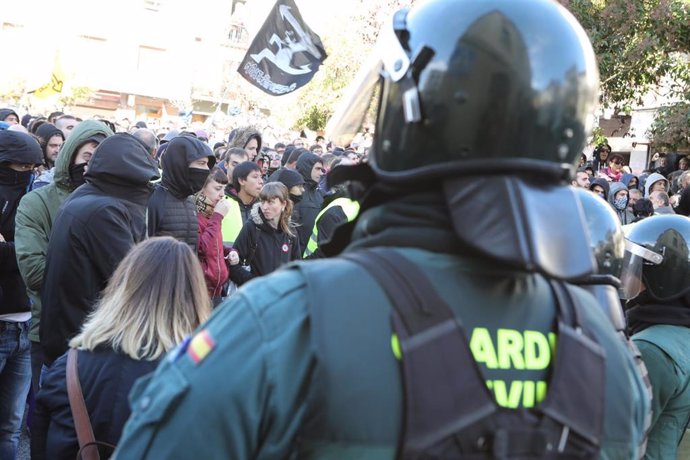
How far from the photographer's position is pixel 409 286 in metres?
1.34

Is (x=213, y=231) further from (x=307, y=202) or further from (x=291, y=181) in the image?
(x=307, y=202)

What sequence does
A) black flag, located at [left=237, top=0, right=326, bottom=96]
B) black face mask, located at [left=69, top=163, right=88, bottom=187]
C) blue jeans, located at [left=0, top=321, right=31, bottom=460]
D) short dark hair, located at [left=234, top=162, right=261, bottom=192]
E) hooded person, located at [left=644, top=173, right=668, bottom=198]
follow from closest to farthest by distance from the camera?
blue jeans, located at [left=0, top=321, right=31, bottom=460] < black face mask, located at [left=69, top=163, right=88, bottom=187] < short dark hair, located at [left=234, top=162, right=261, bottom=192] < hooded person, located at [left=644, top=173, right=668, bottom=198] < black flag, located at [left=237, top=0, right=326, bottom=96]

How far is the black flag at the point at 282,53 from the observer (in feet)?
40.7

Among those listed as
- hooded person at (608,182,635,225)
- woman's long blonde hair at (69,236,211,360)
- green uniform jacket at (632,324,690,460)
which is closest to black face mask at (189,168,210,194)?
woman's long blonde hair at (69,236,211,360)

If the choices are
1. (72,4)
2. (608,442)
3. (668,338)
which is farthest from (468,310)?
(72,4)

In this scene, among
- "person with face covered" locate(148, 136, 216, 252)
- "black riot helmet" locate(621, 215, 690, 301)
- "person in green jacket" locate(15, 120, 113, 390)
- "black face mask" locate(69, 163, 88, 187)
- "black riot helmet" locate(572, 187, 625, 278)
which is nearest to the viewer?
"black riot helmet" locate(572, 187, 625, 278)

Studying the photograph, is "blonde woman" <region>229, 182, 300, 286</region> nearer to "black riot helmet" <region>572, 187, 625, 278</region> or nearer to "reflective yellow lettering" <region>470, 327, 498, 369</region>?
"black riot helmet" <region>572, 187, 625, 278</region>

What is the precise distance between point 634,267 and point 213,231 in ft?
10.5

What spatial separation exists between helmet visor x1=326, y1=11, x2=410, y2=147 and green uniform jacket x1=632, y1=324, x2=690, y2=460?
1825mm

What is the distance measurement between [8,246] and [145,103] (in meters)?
53.8

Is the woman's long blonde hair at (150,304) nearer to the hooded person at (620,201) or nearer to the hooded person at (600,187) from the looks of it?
the hooded person at (600,187)

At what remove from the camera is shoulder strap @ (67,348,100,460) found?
2.94m

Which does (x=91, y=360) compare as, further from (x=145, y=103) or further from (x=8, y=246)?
(x=145, y=103)

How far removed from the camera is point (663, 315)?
11.3ft
